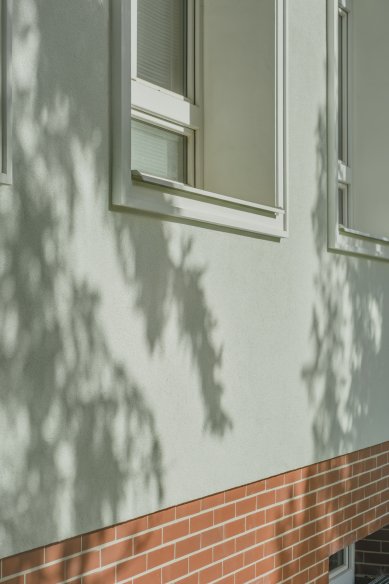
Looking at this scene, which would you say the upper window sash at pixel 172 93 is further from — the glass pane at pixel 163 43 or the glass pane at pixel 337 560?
the glass pane at pixel 337 560

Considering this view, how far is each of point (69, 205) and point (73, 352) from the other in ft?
1.80

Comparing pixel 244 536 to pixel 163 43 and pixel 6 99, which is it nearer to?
pixel 163 43

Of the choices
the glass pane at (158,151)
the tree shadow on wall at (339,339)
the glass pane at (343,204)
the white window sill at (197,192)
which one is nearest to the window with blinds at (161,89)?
the glass pane at (158,151)

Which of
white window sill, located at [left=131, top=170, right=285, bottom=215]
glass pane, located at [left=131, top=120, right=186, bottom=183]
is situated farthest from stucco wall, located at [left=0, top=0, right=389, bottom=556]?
glass pane, located at [left=131, top=120, right=186, bottom=183]

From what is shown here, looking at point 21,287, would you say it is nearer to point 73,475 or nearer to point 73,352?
point 73,352

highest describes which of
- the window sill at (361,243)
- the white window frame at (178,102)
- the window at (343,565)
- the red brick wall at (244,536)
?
the white window frame at (178,102)

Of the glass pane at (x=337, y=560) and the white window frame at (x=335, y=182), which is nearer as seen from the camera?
the white window frame at (x=335, y=182)

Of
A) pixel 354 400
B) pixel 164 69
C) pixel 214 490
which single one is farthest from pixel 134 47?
pixel 354 400

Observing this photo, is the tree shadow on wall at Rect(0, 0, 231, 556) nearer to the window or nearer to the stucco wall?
the stucco wall

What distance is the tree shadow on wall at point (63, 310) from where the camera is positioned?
139 inches

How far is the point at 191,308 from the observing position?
15.4 ft

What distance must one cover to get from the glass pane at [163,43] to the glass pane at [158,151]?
0.26 metres

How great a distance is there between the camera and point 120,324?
4137 mm

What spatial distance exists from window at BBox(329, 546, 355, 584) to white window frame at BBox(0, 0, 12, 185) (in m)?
5.61
